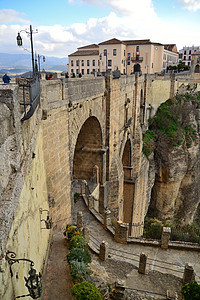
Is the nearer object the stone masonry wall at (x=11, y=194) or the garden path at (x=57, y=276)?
the stone masonry wall at (x=11, y=194)

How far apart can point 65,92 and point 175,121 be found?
24.4 meters

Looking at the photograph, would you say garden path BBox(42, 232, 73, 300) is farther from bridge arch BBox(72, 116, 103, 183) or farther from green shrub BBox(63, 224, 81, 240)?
bridge arch BBox(72, 116, 103, 183)

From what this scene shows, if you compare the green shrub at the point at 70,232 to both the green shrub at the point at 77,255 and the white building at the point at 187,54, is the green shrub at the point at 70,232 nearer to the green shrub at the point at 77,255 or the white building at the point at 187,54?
the green shrub at the point at 77,255

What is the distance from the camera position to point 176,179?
2661 cm

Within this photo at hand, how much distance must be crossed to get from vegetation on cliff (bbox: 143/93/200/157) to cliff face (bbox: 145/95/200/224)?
107mm

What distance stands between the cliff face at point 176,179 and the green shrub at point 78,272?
21.0 metres

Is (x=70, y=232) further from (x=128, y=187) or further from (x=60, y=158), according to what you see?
(x=128, y=187)

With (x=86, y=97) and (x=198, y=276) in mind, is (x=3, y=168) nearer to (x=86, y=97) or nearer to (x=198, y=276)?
(x=86, y=97)

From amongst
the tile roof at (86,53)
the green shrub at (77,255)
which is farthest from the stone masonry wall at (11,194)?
the tile roof at (86,53)

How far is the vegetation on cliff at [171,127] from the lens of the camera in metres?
26.0

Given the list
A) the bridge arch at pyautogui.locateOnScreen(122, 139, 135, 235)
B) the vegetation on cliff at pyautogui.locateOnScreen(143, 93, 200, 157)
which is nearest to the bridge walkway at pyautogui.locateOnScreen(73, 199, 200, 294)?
the bridge arch at pyautogui.locateOnScreen(122, 139, 135, 235)

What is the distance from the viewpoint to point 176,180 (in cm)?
2672

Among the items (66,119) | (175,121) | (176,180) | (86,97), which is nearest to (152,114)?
(175,121)

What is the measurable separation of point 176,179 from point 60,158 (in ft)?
71.6
